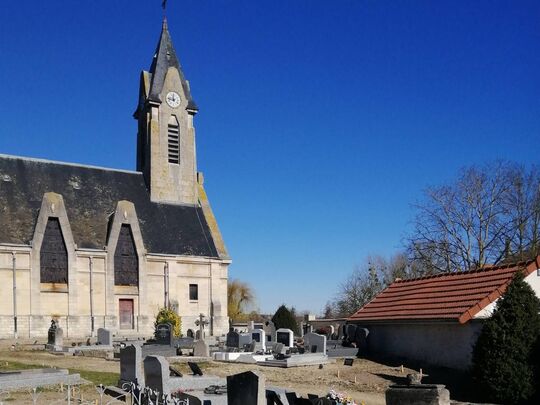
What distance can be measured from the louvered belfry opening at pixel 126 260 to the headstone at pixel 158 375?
2677 cm

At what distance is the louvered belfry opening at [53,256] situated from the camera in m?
38.8

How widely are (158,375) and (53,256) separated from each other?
26.2m

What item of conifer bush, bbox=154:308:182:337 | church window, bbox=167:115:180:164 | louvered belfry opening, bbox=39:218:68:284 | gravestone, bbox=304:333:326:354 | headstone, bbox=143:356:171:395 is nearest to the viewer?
headstone, bbox=143:356:171:395

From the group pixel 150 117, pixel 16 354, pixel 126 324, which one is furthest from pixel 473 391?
pixel 150 117

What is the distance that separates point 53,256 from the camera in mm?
39219

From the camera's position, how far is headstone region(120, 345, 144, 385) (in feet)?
56.1

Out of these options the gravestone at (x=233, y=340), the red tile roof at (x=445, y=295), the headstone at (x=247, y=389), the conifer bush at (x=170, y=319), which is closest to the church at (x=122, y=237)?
the conifer bush at (x=170, y=319)

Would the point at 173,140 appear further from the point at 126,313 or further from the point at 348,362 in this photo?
the point at 348,362

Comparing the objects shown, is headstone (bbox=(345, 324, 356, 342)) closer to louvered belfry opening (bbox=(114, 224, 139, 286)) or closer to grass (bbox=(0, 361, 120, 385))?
grass (bbox=(0, 361, 120, 385))

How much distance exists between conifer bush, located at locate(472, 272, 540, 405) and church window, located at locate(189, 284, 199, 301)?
89.4 ft

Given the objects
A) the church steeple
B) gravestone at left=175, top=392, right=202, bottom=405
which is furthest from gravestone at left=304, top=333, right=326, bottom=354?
the church steeple

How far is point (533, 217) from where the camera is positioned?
3984 centimetres

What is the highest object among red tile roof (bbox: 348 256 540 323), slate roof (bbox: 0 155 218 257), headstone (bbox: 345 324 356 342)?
slate roof (bbox: 0 155 218 257)

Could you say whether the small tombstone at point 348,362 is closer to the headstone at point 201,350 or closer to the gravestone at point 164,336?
the headstone at point 201,350
